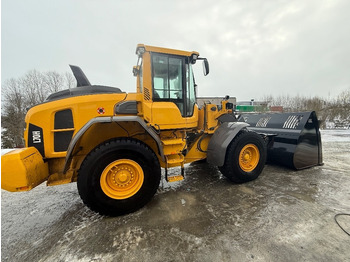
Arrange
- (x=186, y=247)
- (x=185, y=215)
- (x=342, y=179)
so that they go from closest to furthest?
(x=186, y=247) < (x=185, y=215) < (x=342, y=179)

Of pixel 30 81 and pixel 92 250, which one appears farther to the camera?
pixel 30 81

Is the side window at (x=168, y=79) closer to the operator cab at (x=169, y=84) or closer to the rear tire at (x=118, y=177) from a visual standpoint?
the operator cab at (x=169, y=84)

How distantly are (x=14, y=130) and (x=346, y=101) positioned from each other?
3068 cm

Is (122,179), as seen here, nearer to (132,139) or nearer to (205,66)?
(132,139)

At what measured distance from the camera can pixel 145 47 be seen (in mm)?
2609

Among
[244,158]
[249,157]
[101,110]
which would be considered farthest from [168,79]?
[249,157]

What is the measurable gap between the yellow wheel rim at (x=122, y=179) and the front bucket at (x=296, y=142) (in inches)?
134

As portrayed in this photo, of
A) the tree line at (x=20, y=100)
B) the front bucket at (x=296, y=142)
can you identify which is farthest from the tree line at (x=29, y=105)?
the front bucket at (x=296, y=142)

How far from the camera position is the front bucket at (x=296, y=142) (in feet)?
11.8

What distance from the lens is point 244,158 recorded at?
10.7ft

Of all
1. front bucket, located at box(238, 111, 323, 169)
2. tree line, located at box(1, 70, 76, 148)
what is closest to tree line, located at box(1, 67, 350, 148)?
tree line, located at box(1, 70, 76, 148)

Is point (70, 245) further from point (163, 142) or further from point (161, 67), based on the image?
point (161, 67)

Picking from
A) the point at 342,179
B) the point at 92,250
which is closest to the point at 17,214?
the point at 92,250

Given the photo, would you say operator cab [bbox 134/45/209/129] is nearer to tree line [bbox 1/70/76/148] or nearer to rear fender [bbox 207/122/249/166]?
rear fender [bbox 207/122/249/166]
